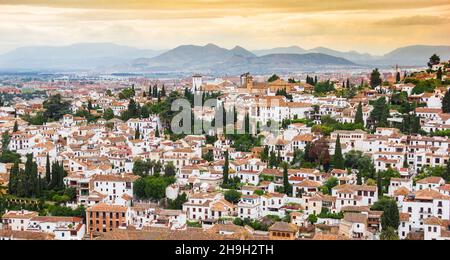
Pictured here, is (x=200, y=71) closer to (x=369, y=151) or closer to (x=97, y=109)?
(x=97, y=109)

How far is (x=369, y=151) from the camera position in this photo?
932 cm

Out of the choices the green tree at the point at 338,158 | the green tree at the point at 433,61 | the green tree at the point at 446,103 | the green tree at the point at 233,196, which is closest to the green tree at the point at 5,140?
the green tree at the point at 233,196

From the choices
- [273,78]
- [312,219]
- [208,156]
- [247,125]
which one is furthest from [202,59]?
[312,219]

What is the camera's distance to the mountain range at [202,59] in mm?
8070

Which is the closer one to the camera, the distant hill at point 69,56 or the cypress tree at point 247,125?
the distant hill at point 69,56

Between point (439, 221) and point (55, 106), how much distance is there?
28.7 feet

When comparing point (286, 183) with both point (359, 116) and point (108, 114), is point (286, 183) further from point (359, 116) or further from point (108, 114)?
point (108, 114)

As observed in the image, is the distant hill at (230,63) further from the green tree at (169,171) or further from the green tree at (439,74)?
the green tree at (169,171)

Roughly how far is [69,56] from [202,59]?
386cm

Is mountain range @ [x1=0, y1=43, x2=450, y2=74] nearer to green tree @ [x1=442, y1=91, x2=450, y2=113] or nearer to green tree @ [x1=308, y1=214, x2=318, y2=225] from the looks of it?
green tree @ [x1=442, y1=91, x2=450, y2=113]

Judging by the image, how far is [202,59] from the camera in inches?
476

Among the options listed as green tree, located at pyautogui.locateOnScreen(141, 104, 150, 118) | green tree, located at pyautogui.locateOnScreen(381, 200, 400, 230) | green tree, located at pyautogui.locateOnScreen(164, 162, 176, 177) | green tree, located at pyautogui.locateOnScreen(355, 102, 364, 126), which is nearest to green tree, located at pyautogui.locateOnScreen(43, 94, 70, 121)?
green tree, located at pyautogui.locateOnScreen(141, 104, 150, 118)

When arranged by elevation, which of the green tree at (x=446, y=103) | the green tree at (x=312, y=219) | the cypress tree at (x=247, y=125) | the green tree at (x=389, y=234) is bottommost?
the green tree at (x=312, y=219)
